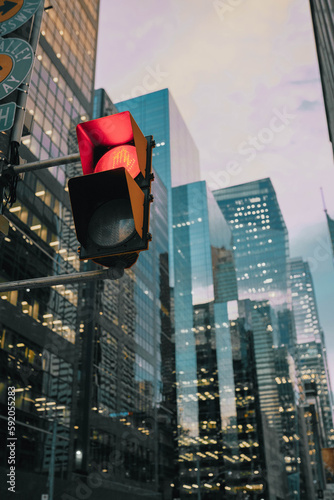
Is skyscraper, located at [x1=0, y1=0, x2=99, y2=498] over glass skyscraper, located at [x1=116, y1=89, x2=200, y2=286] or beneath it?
beneath

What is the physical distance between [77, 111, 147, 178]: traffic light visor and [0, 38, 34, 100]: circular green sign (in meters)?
1.31

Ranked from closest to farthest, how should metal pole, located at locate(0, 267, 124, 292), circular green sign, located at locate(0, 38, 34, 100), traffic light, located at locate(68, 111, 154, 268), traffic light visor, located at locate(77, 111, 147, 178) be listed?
traffic light, located at locate(68, 111, 154, 268) → metal pole, located at locate(0, 267, 124, 292) → traffic light visor, located at locate(77, 111, 147, 178) → circular green sign, located at locate(0, 38, 34, 100)

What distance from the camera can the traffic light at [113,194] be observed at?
10.7ft

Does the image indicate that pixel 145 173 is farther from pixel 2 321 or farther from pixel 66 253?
pixel 66 253

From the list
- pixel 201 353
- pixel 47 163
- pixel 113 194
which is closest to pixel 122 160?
pixel 113 194

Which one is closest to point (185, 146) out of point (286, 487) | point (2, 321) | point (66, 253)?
point (286, 487)

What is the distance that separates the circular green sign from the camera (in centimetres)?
464

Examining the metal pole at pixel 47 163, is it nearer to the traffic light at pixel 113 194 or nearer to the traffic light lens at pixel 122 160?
the traffic light at pixel 113 194

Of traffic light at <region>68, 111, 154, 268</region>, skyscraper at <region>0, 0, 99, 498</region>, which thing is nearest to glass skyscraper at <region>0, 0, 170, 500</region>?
skyscraper at <region>0, 0, 99, 498</region>

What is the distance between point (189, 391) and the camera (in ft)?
433

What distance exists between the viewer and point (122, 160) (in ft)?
12.0

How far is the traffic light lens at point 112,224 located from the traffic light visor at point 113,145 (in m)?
0.36

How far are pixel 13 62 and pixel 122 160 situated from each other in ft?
6.71

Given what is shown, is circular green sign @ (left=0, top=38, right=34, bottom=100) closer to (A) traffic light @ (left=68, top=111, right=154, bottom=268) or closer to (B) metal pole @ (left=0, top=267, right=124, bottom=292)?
(A) traffic light @ (left=68, top=111, right=154, bottom=268)
